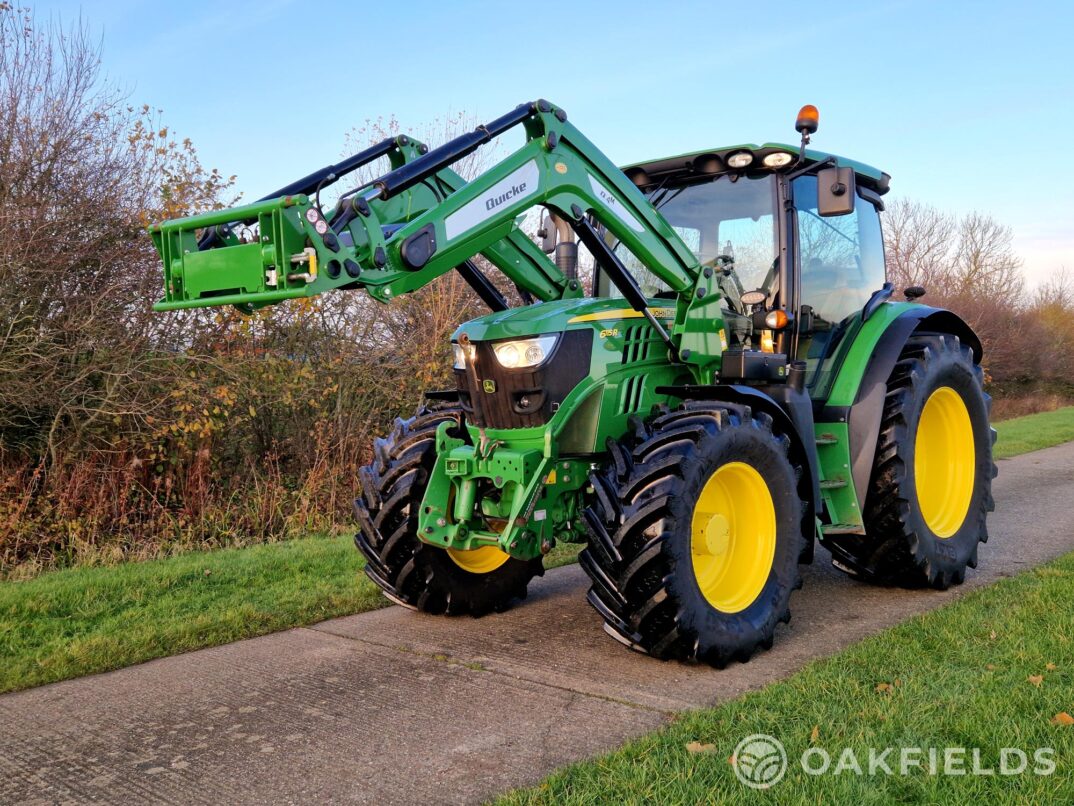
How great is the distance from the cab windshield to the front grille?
107cm

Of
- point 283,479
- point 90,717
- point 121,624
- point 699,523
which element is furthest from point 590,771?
point 283,479

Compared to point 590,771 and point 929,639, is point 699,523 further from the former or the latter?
point 590,771

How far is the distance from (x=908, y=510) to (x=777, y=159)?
2.21 m

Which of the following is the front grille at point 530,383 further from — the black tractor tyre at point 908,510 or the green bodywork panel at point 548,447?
the black tractor tyre at point 908,510

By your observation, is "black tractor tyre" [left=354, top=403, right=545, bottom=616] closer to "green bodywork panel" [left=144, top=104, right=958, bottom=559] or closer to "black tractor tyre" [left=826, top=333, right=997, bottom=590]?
"green bodywork panel" [left=144, top=104, right=958, bottom=559]

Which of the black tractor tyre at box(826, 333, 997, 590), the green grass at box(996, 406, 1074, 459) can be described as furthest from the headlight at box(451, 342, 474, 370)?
the green grass at box(996, 406, 1074, 459)

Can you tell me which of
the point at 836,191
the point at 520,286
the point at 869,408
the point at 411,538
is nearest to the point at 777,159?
the point at 836,191

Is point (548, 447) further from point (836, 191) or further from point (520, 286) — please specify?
point (836, 191)

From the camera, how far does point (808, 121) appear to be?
5.27 m

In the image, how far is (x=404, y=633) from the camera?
16.7ft

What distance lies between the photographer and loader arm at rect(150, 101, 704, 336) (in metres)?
3.69

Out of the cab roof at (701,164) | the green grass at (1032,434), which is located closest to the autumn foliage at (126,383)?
the cab roof at (701,164)

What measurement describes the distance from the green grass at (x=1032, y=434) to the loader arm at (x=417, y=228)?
34.8 ft

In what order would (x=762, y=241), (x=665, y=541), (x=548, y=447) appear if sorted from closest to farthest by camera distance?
(x=665, y=541) < (x=548, y=447) < (x=762, y=241)
